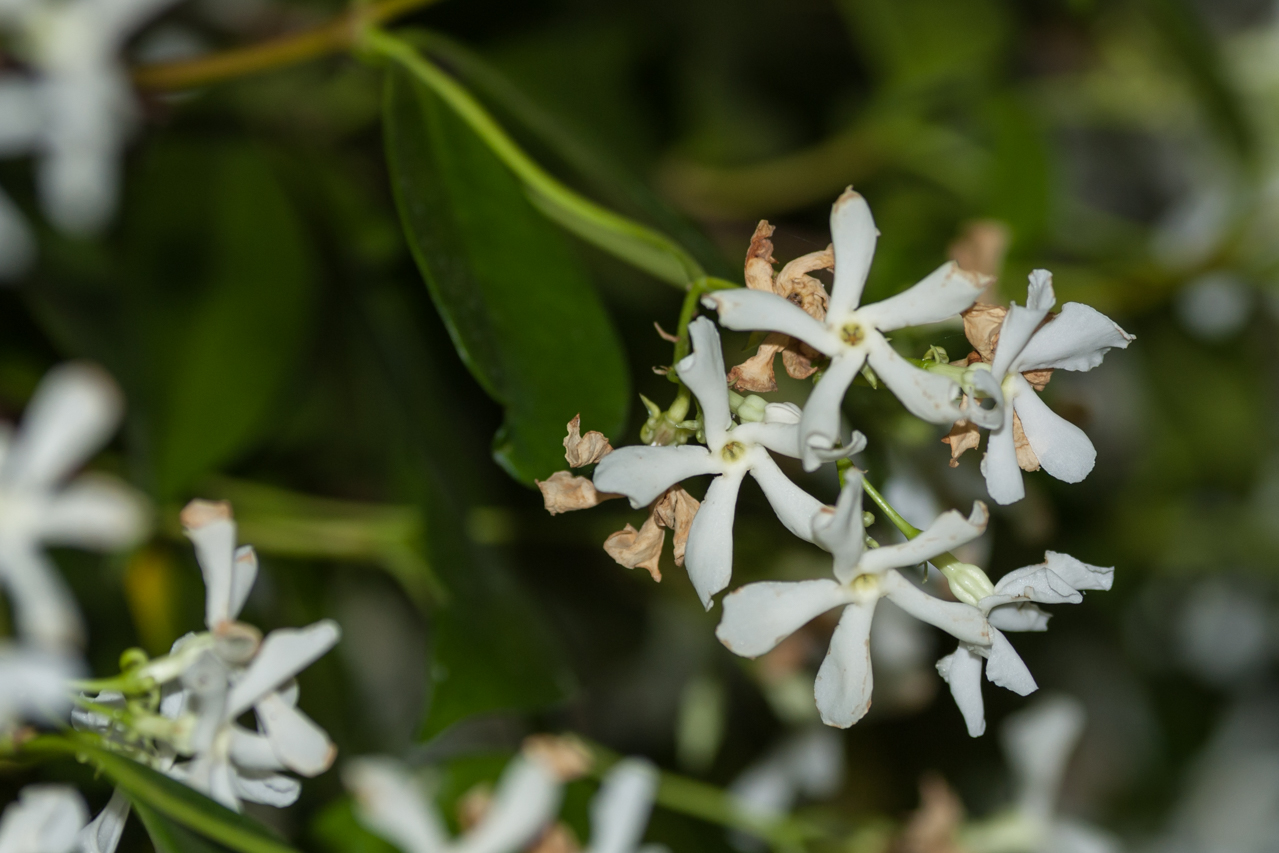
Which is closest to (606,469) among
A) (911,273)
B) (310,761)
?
(310,761)

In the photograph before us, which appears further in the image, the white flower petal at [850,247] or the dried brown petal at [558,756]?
the dried brown petal at [558,756]

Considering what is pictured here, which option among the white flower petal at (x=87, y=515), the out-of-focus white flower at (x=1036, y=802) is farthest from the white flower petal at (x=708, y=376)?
the white flower petal at (x=87, y=515)

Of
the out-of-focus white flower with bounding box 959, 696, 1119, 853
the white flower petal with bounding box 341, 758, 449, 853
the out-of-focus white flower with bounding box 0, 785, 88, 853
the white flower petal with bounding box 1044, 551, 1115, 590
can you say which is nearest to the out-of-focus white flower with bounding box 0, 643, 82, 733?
the out-of-focus white flower with bounding box 0, 785, 88, 853

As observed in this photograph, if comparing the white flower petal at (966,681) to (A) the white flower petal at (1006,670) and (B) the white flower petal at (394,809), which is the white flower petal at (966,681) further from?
(B) the white flower petal at (394,809)

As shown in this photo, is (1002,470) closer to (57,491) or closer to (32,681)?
(32,681)

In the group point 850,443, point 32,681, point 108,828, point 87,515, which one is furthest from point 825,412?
point 87,515

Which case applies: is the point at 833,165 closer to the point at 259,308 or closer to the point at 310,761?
the point at 259,308
